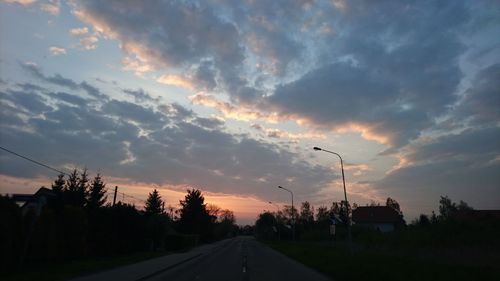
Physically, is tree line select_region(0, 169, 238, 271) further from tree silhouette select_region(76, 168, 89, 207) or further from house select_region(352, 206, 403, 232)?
house select_region(352, 206, 403, 232)

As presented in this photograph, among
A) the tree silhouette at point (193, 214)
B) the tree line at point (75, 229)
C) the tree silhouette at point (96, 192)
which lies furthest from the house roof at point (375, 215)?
the tree silhouette at point (96, 192)

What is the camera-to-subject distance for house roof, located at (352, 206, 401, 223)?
106375mm

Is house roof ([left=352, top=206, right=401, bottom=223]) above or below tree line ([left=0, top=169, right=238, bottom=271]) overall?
above

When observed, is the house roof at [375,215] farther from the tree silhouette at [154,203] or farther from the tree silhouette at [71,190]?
the tree silhouette at [71,190]

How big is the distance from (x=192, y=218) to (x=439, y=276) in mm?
77122

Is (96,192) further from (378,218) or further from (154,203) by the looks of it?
(378,218)

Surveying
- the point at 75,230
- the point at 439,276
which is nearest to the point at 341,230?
the point at 75,230

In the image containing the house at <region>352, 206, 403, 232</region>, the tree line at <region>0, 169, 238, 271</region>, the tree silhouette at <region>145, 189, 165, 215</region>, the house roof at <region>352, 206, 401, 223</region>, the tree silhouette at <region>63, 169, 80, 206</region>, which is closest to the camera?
the tree line at <region>0, 169, 238, 271</region>

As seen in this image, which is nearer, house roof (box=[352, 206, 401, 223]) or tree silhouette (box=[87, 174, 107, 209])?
tree silhouette (box=[87, 174, 107, 209])

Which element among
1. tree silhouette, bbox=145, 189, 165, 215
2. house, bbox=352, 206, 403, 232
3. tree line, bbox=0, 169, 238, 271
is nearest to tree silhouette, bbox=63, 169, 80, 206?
tree line, bbox=0, 169, 238, 271

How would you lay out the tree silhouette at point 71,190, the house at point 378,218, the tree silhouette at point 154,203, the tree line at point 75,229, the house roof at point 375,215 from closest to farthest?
the tree line at point 75,229 → the tree silhouette at point 71,190 → the tree silhouette at point 154,203 → the house at point 378,218 → the house roof at point 375,215

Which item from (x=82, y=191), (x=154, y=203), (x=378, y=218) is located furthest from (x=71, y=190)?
Answer: (x=378, y=218)

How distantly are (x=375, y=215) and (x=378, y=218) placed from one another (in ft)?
4.09

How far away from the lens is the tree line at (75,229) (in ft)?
68.1
